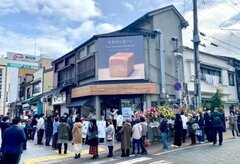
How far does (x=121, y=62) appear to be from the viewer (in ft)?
61.1

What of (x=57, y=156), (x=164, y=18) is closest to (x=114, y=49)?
(x=164, y=18)

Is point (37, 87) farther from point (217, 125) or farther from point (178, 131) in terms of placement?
point (217, 125)

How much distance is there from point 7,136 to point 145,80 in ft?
41.1

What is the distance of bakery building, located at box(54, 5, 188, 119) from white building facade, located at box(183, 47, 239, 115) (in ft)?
6.22

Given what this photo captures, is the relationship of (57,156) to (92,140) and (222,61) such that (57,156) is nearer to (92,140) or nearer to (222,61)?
(92,140)

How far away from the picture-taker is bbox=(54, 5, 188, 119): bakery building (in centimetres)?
1830

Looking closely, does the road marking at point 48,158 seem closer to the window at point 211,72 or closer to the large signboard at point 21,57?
the window at point 211,72

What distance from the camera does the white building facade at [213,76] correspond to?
22531mm

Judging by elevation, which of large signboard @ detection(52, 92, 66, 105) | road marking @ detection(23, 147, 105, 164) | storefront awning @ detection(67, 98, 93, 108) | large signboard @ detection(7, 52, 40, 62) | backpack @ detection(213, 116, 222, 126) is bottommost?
road marking @ detection(23, 147, 105, 164)

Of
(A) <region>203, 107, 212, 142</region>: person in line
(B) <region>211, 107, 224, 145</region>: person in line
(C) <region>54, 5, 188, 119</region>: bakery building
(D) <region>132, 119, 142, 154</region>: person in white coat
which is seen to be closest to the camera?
(D) <region>132, 119, 142, 154</region>: person in white coat

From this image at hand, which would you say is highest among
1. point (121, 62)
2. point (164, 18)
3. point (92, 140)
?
point (164, 18)

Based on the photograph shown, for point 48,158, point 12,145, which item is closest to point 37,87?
point 48,158

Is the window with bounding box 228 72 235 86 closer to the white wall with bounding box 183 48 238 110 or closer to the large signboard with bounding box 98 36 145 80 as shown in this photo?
the white wall with bounding box 183 48 238 110

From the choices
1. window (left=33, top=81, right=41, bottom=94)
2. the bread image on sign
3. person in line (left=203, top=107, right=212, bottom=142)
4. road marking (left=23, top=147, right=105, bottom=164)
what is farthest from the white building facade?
window (left=33, top=81, right=41, bottom=94)
